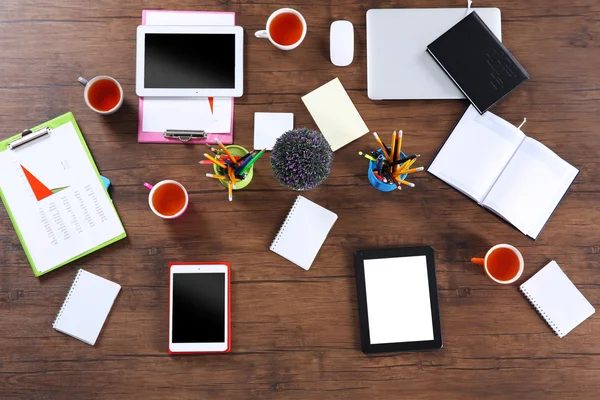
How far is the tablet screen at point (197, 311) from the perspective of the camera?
1135 mm

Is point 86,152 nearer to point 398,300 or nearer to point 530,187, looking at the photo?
point 398,300

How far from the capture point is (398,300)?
1.17 meters

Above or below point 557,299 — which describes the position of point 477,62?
above

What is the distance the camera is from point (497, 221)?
47.3 inches

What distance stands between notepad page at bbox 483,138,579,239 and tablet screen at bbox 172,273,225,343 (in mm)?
710

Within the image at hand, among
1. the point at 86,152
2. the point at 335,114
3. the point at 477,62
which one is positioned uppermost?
the point at 477,62

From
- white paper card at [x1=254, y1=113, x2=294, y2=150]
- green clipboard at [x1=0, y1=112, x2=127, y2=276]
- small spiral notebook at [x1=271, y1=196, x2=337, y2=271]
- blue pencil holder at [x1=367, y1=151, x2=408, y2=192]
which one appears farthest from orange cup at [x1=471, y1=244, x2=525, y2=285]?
green clipboard at [x1=0, y1=112, x2=127, y2=276]

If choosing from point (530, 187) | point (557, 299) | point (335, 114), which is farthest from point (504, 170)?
point (335, 114)

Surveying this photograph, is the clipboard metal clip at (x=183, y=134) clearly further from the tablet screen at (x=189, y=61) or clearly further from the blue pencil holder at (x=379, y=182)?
the blue pencil holder at (x=379, y=182)

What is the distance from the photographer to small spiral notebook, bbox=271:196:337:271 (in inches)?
46.4

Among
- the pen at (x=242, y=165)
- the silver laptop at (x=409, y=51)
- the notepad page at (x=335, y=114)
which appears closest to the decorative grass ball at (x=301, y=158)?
the pen at (x=242, y=165)

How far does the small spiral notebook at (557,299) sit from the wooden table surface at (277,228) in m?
0.02

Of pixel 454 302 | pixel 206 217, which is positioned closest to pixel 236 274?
pixel 206 217

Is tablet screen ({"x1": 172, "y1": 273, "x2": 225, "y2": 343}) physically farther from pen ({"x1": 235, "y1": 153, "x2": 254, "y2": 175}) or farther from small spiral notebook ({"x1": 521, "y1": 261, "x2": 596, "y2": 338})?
small spiral notebook ({"x1": 521, "y1": 261, "x2": 596, "y2": 338})
